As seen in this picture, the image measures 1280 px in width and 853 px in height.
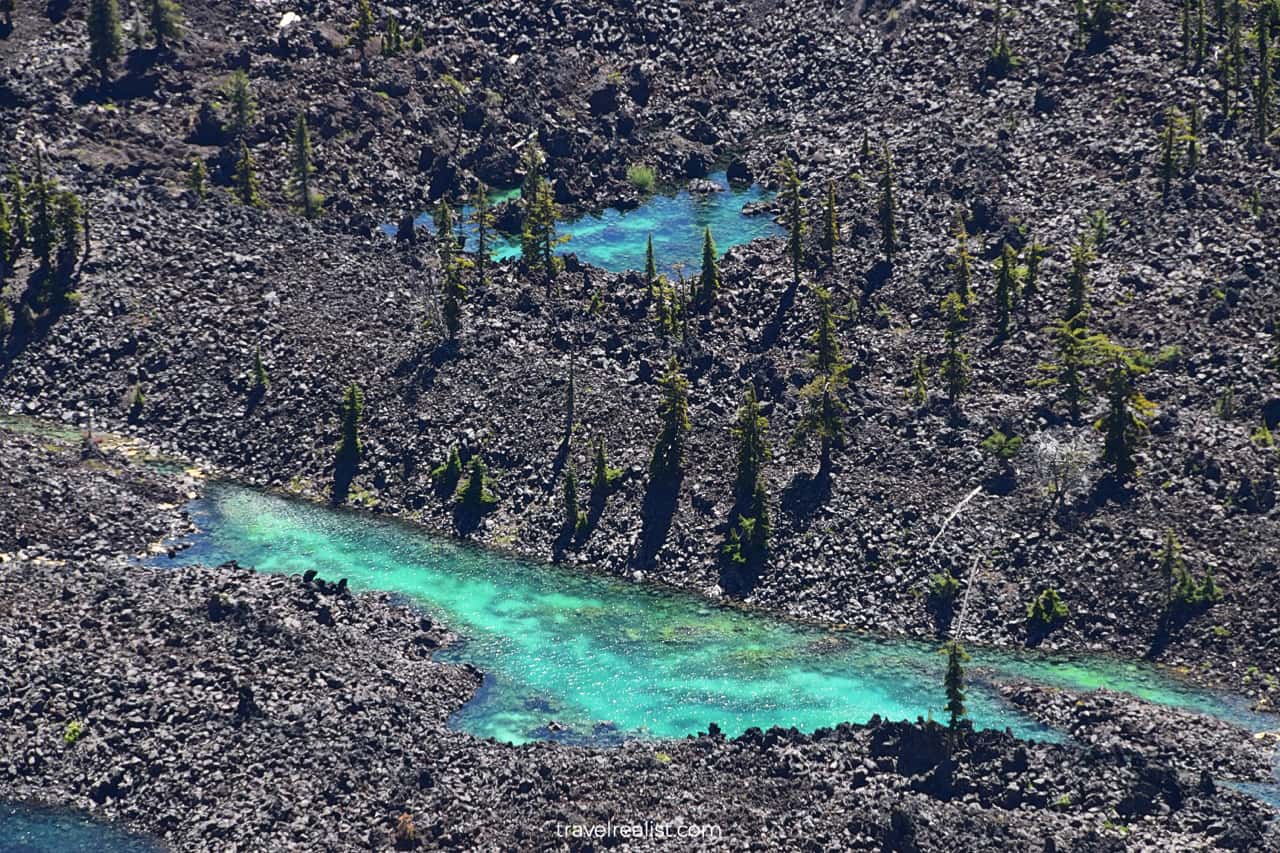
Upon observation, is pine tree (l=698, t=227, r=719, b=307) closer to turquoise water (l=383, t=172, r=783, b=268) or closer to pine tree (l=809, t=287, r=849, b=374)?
turquoise water (l=383, t=172, r=783, b=268)

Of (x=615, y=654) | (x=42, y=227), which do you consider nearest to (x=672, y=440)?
(x=615, y=654)

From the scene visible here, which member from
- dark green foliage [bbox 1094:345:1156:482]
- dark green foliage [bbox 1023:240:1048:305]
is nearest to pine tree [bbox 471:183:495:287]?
dark green foliage [bbox 1023:240:1048:305]

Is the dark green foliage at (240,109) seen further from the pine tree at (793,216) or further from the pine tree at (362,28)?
the pine tree at (793,216)

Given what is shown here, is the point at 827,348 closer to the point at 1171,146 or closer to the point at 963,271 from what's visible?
the point at 963,271

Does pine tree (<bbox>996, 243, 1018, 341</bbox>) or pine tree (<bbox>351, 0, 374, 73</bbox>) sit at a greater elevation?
pine tree (<bbox>351, 0, 374, 73</bbox>)

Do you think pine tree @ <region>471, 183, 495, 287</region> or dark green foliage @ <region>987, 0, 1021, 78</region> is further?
dark green foliage @ <region>987, 0, 1021, 78</region>

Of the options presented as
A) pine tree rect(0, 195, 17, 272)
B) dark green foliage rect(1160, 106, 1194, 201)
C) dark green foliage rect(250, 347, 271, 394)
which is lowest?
dark green foliage rect(250, 347, 271, 394)

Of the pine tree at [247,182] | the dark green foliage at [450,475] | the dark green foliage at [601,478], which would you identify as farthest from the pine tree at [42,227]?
the dark green foliage at [601,478]

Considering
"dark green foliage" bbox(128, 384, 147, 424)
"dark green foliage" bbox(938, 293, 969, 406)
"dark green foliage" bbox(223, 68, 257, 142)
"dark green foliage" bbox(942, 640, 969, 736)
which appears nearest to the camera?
"dark green foliage" bbox(942, 640, 969, 736)
